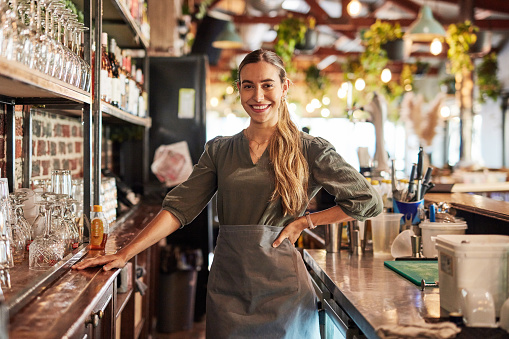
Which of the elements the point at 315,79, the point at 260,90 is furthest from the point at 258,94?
the point at 315,79

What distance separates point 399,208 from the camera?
9.02 feet

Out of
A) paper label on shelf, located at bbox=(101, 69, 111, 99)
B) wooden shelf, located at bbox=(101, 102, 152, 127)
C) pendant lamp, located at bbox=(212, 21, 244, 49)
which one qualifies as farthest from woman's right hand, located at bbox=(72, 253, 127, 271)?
pendant lamp, located at bbox=(212, 21, 244, 49)

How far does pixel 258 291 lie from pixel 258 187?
38 centimetres

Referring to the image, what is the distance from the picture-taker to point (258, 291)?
1.98 meters

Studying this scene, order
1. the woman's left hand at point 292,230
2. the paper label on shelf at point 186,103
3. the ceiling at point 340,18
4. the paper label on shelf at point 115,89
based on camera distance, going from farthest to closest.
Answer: the ceiling at point 340,18
the paper label on shelf at point 186,103
the paper label on shelf at point 115,89
the woman's left hand at point 292,230

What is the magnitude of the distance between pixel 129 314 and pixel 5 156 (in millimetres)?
1084

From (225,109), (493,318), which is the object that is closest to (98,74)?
(493,318)

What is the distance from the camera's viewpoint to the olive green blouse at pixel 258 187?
2.03m

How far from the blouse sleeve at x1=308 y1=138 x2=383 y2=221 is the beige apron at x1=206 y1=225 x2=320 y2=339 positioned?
25cm

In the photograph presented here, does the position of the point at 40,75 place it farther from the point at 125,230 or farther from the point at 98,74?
the point at 125,230

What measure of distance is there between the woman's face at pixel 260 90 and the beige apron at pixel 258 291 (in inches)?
17.2

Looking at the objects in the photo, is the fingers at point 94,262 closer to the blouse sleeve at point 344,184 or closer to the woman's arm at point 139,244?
the woman's arm at point 139,244

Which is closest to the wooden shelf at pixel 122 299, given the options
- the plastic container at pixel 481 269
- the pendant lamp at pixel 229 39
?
the plastic container at pixel 481 269

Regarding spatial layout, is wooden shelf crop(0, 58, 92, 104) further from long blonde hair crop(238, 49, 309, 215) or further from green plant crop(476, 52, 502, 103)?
green plant crop(476, 52, 502, 103)
